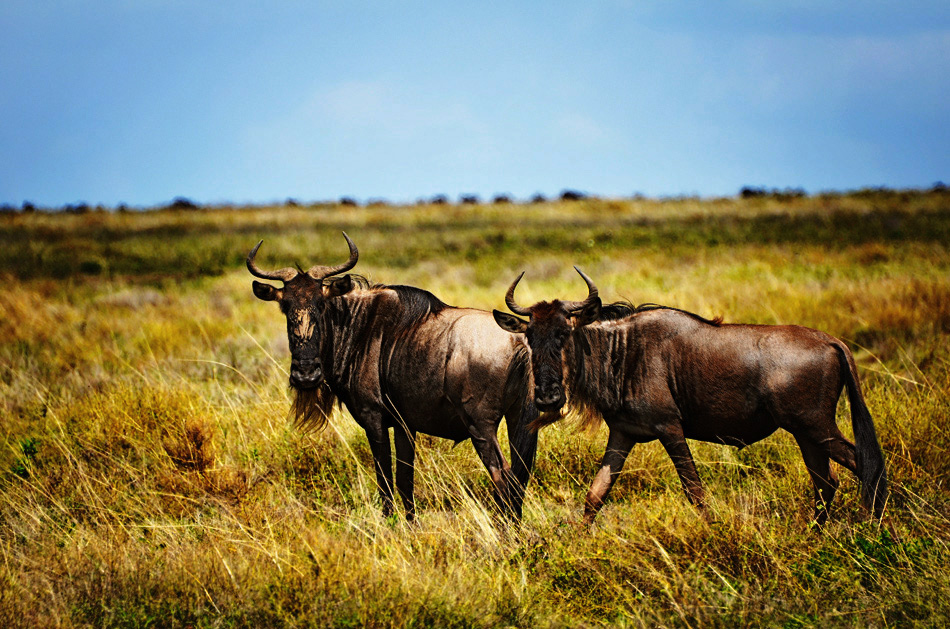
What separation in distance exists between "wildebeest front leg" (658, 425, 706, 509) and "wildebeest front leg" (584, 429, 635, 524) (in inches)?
11.3

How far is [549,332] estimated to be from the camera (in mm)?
4645

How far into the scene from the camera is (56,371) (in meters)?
10.1

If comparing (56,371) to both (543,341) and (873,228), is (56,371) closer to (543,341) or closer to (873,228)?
(543,341)

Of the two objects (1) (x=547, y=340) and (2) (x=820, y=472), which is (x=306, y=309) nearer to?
(1) (x=547, y=340)

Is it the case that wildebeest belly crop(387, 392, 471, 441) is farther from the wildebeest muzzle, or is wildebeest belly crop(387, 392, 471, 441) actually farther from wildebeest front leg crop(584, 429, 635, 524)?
wildebeest front leg crop(584, 429, 635, 524)

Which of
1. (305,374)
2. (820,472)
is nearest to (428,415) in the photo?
(305,374)

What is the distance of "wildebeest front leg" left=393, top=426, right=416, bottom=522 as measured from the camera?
5.53 meters

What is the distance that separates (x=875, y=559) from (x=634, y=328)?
76.2 inches

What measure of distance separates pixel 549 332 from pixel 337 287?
1700 millimetres

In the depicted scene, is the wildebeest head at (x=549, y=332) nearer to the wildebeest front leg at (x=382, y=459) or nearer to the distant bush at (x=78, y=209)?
the wildebeest front leg at (x=382, y=459)

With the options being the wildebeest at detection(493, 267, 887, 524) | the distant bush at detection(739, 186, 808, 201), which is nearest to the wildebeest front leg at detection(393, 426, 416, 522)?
the wildebeest at detection(493, 267, 887, 524)

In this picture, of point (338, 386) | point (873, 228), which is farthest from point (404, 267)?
point (338, 386)

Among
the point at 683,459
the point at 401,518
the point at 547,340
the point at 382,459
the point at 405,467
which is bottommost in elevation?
the point at 401,518

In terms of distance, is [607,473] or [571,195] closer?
[607,473]
